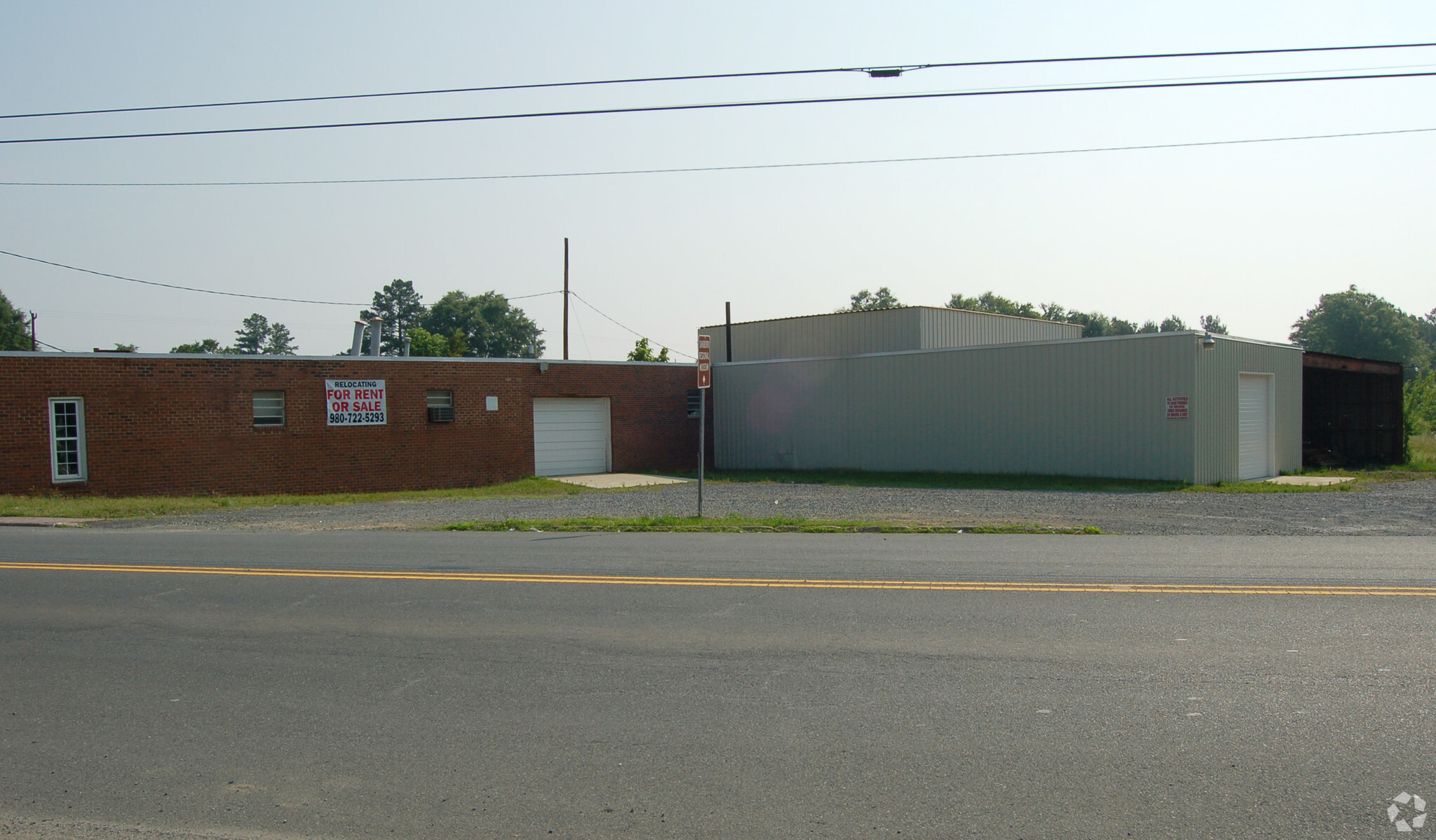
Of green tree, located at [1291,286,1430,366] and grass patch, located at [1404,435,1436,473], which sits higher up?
green tree, located at [1291,286,1430,366]

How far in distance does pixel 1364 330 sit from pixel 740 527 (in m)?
100

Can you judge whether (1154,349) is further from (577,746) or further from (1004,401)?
(577,746)

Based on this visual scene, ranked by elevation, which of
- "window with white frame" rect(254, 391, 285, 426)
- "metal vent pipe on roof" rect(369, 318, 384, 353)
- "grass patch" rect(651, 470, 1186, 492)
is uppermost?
"metal vent pipe on roof" rect(369, 318, 384, 353)

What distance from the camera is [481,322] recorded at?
289 feet

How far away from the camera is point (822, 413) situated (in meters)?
28.4

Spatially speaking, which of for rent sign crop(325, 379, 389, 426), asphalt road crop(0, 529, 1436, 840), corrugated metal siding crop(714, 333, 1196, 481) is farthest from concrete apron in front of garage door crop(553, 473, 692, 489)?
asphalt road crop(0, 529, 1436, 840)

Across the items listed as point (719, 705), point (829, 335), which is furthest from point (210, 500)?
point (829, 335)

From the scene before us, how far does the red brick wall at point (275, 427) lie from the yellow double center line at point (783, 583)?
1125 cm

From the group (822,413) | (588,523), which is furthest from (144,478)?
(822,413)

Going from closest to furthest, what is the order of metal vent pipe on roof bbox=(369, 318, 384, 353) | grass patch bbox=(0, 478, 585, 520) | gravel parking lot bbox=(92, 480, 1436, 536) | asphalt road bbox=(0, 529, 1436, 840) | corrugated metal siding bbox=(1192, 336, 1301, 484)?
1. asphalt road bbox=(0, 529, 1436, 840)
2. gravel parking lot bbox=(92, 480, 1436, 536)
3. grass patch bbox=(0, 478, 585, 520)
4. corrugated metal siding bbox=(1192, 336, 1301, 484)
5. metal vent pipe on roof bbox=(369, 318, 384, 353)

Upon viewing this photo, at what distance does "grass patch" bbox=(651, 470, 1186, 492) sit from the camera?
2123 cm

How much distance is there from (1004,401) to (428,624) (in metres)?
19.3

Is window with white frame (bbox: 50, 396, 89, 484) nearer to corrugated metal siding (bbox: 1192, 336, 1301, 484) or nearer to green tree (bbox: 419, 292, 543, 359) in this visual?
corrugated metal siding (bbox: 1192, 336, 1301, 484)

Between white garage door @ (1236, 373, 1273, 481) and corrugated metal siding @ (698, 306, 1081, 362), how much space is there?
825 cm
